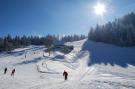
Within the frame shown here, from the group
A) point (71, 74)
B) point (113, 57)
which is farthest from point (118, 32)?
point (71, 74)

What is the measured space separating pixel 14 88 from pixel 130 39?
97905 millimetres

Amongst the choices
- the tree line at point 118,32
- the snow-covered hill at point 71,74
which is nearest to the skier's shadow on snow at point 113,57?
the snow-covered hill at point 71,74

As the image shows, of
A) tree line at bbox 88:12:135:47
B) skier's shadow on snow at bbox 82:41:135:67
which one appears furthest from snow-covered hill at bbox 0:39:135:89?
tree line at bbox 88:12:135:47

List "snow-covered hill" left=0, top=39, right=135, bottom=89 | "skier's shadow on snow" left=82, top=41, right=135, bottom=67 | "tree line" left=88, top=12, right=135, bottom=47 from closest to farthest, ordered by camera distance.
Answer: "snow-covered hill" left=0, top=39, right=135, bottom=89, "skier's shadow on snow" left=82, top=41, right=135, bottom=67, "tree line" left=88, top=12, right=135, bottom=47

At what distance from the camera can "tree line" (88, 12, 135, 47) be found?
11250cm

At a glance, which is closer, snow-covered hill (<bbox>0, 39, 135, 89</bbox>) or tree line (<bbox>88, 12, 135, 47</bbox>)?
snow-covered hill (<bbox>0, 39, 135, 89</bbox>)

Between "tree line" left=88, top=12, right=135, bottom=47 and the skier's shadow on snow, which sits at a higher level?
"tree line" left=88, top=12, right=135, bottom=47

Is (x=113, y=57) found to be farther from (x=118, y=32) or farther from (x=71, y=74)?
(x=71, y=74)

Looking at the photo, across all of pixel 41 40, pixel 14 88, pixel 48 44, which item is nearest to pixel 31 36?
pixel 41 40

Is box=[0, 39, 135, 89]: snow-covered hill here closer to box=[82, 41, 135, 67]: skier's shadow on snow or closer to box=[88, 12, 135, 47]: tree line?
box=[82, 41, 135, 67]: skier's shadow on snow

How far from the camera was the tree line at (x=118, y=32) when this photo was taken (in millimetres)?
112500

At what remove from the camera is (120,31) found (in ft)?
383

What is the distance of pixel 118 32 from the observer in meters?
117

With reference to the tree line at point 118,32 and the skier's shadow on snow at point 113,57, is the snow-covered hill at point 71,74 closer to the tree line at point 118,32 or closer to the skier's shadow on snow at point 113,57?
the skier's shadow on snow at point 113,57
